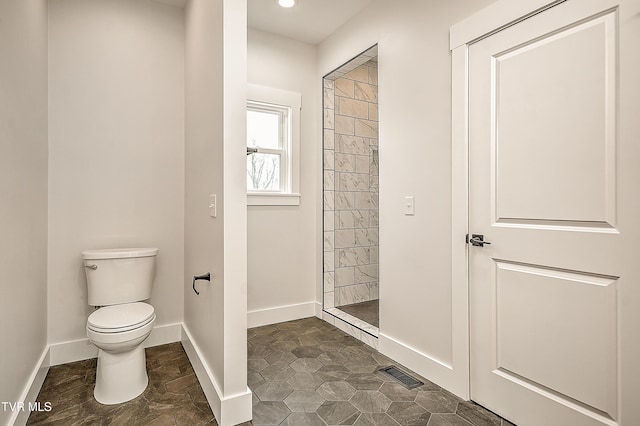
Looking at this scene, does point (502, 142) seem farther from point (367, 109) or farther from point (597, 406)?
point (367, 109)

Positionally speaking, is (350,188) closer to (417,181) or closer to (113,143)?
(417,181)

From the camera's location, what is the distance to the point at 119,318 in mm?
1984

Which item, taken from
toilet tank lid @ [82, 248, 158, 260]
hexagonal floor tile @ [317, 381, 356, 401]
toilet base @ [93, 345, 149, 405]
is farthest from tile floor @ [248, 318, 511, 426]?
toilet tank lid @ [82, 248, 158, 260]

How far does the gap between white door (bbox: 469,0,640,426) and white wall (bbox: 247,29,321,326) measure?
174 cm

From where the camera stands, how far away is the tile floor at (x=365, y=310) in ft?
10.4

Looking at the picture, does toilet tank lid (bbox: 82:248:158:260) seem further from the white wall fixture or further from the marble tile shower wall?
the white wall fixture

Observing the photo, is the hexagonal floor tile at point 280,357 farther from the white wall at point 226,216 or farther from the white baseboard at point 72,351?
the white baseboard at point 72,351

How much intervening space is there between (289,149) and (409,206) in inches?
55.3

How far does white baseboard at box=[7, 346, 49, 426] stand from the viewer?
159 cm

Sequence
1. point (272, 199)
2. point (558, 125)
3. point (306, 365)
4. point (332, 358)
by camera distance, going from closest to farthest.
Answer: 1. point (558, 125)
2. point (306, 365)
3. point (332, 358)
4. point (272, 199)

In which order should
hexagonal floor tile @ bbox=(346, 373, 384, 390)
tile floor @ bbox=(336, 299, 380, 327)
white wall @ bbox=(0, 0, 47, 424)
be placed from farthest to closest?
tile floor @ bbox=(336, 299, 380, 327) → hexagonal floor tile @ bbox=(346, 373, 384, 390) → white wall @ bbox=(0, 0, 47, 424)

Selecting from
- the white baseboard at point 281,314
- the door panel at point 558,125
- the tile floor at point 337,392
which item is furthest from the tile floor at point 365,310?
the door panel at point 558,125

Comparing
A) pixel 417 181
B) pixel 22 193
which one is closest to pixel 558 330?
pixel 417 181

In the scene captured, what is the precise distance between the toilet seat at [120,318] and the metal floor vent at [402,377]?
1521 millimetres
